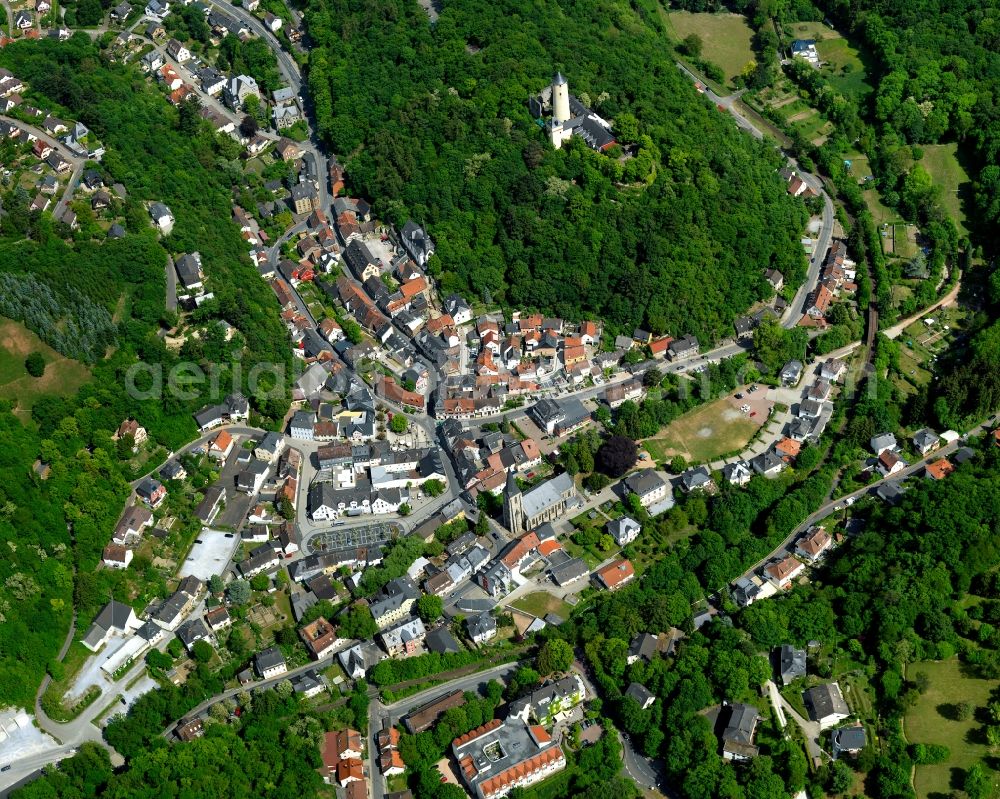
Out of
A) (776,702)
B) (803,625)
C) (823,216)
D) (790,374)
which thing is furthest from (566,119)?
(776,702)

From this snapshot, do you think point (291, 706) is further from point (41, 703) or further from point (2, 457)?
point (2, 457)

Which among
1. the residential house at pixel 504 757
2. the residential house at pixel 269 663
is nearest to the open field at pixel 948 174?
the residential house at pixel 504 757

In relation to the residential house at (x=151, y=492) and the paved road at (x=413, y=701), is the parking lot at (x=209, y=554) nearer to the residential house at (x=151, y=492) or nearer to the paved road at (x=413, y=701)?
the residential house at (x=151, y=492)

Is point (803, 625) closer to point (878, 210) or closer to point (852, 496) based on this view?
point (852, 496)

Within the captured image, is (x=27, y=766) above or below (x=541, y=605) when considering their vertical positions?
below

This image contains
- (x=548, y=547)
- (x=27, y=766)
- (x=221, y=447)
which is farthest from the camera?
(x=221, y=447)
